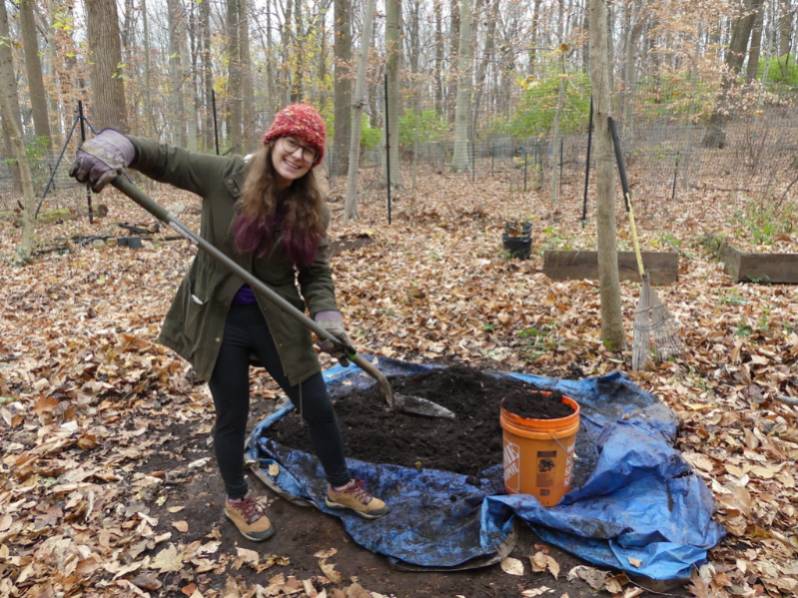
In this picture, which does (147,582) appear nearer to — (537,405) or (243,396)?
(243,396)

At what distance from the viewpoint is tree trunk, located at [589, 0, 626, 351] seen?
13.5ft

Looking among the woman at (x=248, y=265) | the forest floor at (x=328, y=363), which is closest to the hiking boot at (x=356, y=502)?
the forest floor at (x=328, y=363)

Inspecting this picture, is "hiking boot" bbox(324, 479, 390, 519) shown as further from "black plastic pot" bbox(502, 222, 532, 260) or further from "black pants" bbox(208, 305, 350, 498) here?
"black plastic pot" bbox(502, 222, 532, 260)

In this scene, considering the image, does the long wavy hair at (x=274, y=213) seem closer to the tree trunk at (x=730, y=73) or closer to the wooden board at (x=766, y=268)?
the wooden board at (x=766, y=268)

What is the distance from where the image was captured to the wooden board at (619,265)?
6.50 m

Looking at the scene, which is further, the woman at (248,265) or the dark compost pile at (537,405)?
the dark compost pile at (537,405)

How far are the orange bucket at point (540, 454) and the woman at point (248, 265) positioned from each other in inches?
35.5

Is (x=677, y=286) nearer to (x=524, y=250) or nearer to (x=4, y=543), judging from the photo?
(x=524, y=250)

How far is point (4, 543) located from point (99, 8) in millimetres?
11128

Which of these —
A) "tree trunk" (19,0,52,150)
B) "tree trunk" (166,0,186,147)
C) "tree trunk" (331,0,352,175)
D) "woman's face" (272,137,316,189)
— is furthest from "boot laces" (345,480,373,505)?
"tree trunk" (166,0,186,147)

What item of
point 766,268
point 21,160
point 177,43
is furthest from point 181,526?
point 177,43

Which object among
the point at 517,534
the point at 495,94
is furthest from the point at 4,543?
the point at 495,94

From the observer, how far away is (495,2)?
14477 millimetres

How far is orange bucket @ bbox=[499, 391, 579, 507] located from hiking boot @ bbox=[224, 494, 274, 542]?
4.07 feet
